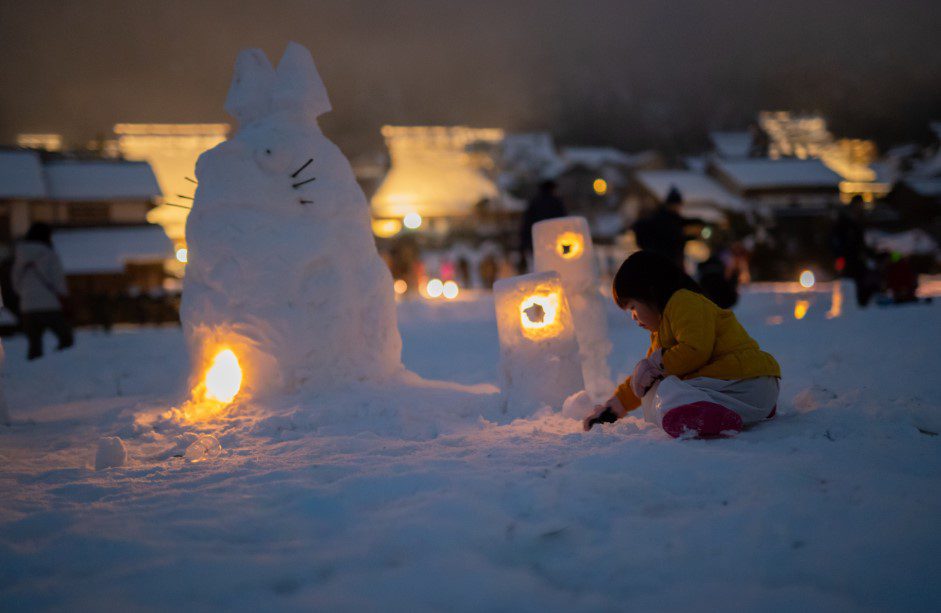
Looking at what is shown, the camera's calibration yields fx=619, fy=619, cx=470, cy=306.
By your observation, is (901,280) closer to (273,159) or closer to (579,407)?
(579,407)

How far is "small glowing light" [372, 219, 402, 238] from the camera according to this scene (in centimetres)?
3017

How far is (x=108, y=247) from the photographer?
64.8ft

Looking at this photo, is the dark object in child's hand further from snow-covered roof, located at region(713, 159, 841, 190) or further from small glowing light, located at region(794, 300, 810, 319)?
snow-covered roof, located at region(713, 159, 841, 190)


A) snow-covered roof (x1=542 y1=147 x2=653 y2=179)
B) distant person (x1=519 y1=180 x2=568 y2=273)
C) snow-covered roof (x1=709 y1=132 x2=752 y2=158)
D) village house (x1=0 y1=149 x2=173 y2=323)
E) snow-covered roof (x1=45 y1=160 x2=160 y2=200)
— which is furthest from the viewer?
snow-covered roof (x1=542 y1=147 x2=653 y2=179)

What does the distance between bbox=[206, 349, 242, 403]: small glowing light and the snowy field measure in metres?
0.51

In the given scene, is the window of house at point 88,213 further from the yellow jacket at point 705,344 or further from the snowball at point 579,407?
the yellow jacket at point 705,344

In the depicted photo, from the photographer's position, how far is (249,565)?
1.97 metres

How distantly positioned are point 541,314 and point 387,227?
26.9m

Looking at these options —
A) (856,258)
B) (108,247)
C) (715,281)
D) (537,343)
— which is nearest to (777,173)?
(856,258)

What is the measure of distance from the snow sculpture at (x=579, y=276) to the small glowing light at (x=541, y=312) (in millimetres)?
1202

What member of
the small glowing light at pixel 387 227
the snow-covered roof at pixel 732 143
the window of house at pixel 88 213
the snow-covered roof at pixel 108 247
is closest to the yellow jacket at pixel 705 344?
the snow-covered roof at pixel 108 247

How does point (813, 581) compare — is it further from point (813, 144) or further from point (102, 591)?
point (813, 144)

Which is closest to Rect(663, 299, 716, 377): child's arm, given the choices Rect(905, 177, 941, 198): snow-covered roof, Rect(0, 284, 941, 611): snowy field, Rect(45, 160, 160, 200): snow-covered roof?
Rect(0, 284, 941, 611): snowy field

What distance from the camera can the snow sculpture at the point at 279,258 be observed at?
4.58m
